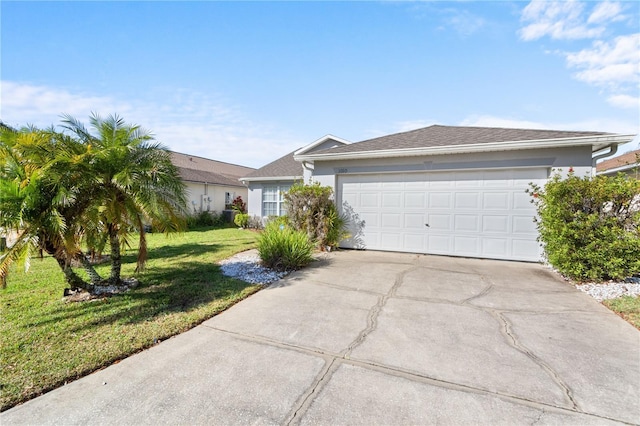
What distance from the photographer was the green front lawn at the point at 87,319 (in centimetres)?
282

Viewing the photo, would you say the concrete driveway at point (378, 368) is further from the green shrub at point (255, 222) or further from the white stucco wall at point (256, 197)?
the white stucco wall at point (256, 197)

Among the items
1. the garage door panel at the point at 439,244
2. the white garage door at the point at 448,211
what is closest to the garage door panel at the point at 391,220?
the white garage door at the point at 448,211

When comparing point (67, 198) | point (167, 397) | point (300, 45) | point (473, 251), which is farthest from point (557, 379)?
point (300, 45)

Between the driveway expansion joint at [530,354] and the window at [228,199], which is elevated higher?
the window at [228,199]

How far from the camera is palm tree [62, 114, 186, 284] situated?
178 inches

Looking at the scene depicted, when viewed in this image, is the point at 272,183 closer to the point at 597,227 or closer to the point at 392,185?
the point at 392,185

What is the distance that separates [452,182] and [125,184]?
8.07 metres

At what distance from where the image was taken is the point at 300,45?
8.96 meters

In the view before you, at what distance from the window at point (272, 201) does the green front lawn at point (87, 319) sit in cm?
863

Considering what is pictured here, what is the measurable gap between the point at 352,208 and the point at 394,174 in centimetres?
179

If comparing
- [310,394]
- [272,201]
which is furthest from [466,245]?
[272,201]

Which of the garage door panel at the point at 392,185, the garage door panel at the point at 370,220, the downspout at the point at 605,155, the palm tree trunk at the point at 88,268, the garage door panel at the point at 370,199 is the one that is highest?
the downspout at the point at 605,155

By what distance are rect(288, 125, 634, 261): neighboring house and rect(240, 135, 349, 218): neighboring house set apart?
17.6 feet

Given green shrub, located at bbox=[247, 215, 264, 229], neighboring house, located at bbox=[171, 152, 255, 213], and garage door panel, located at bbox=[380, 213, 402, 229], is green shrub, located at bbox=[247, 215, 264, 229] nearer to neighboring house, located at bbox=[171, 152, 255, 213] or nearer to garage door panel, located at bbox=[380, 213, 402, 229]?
neighboring house, located at bbox=[171, 152, 255, 213]
